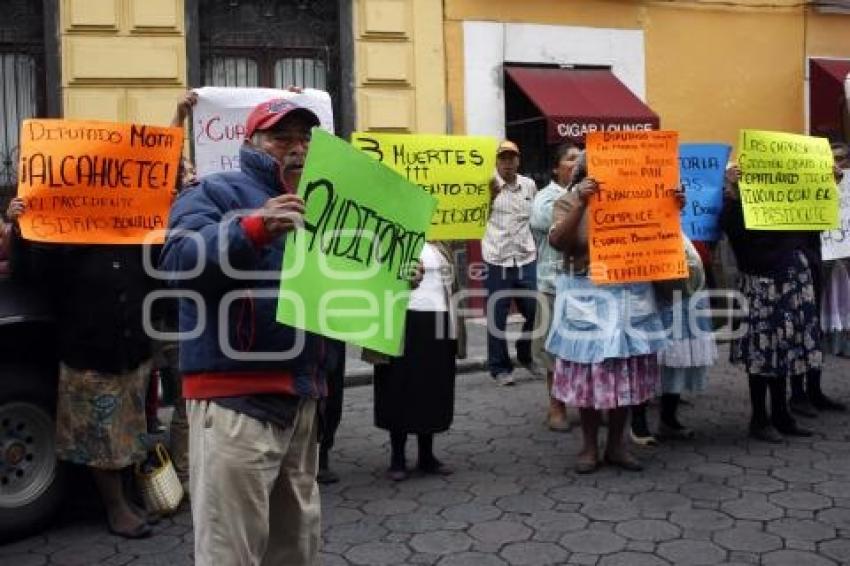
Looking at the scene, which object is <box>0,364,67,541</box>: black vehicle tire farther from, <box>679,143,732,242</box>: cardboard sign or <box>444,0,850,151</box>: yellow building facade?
<box>444,0,850,151</box>: yellow building facade

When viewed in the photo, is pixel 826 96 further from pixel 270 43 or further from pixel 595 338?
pixel 595 338

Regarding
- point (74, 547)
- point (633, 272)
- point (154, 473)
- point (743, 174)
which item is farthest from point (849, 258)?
point (74, 547)

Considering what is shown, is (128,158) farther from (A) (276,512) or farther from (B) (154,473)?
(A) (276,512)

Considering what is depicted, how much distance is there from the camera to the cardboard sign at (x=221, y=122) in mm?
5273

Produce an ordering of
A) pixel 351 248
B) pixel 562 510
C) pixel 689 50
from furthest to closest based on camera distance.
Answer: pixel 689 50, pixel 562 510, pixel 351 248

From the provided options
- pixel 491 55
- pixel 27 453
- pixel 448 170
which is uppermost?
pixel 491 55

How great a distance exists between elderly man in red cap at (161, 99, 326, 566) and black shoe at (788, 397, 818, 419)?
4.61 meters

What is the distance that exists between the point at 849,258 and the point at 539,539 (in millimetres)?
4057

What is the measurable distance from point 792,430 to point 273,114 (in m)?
4.36

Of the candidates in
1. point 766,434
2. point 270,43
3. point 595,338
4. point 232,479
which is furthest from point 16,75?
point 232,479

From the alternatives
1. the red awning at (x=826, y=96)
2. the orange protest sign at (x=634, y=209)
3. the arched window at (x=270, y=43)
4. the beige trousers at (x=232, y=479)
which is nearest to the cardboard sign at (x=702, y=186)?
the orange protest sign at (x=634, y=209)

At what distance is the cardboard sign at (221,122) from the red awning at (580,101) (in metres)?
6.43

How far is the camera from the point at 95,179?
4379mm

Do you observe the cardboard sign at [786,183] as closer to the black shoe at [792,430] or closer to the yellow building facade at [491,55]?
the black shoe at [792,430]
